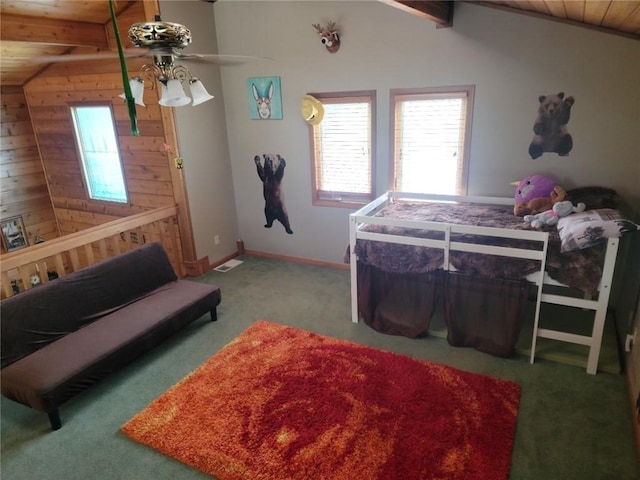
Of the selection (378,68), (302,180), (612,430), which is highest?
(378,68)

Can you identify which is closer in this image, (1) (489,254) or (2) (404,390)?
(2) (404,390)

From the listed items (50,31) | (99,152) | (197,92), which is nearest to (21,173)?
(99,152)

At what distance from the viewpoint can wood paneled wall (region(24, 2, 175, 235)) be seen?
4148 millimetres

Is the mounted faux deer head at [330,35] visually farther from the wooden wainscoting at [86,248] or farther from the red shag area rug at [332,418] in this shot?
the red shag area rug at [332,418]

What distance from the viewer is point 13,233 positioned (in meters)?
5.23

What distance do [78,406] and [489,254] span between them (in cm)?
282

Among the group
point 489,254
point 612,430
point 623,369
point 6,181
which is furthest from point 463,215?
point 6,181

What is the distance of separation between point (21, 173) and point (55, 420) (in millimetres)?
4117

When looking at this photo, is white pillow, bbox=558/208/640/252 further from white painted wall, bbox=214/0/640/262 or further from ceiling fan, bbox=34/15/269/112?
ceiling fan, bbox=34/15/269/112

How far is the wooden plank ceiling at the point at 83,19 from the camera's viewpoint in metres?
2.36

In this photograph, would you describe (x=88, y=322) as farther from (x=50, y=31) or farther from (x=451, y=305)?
(x=50, y=31)

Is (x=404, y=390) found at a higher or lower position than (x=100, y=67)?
lower

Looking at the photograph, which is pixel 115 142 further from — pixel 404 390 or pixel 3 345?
pixel 404 390

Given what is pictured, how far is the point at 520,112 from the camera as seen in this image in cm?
327
